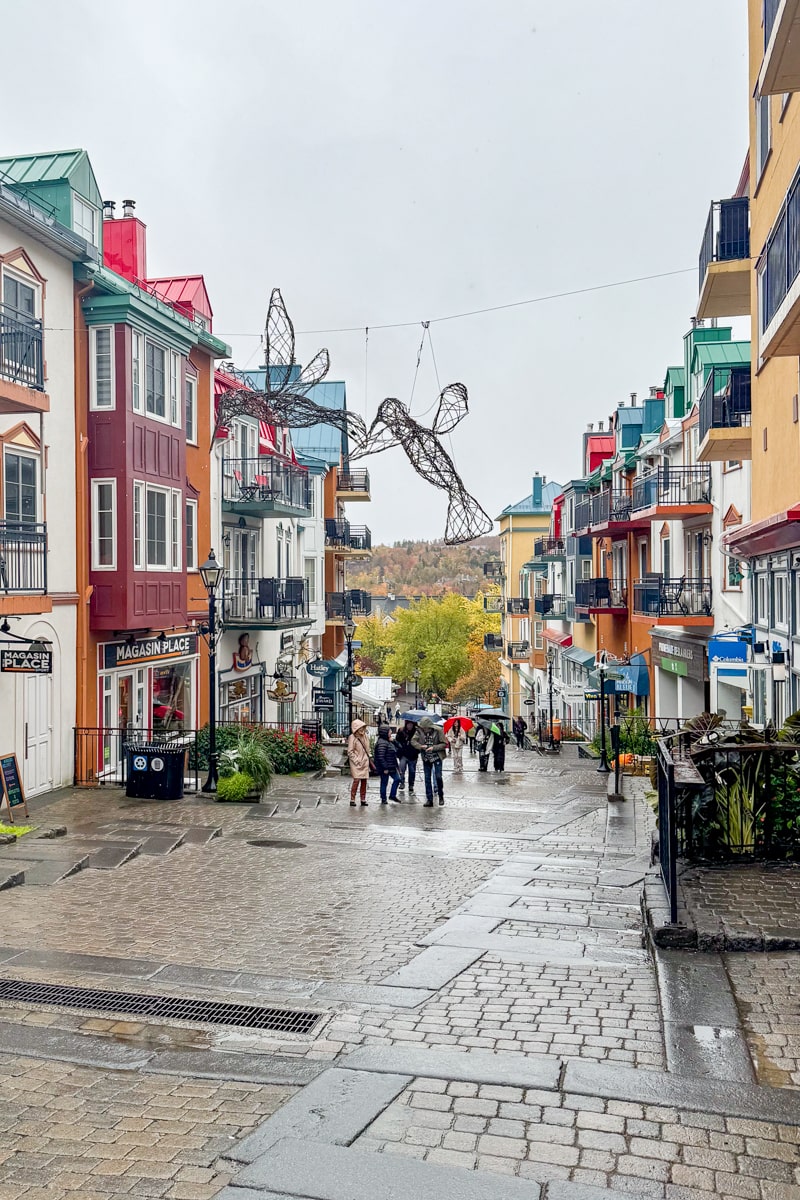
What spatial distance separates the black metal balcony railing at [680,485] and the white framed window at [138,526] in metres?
13.9

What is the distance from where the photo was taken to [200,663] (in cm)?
2528

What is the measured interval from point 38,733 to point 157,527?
5.30 m

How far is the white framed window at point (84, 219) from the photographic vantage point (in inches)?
745

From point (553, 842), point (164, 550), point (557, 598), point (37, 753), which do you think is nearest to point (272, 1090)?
point (553, 842)

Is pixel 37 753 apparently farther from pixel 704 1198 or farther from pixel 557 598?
pixel 557 598

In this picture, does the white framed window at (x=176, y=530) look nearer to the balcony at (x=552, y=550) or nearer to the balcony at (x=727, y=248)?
the balcony at (x=727, y=248)

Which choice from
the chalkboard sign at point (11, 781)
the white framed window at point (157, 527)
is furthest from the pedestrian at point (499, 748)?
the chalkboard sign at point (11, 781)

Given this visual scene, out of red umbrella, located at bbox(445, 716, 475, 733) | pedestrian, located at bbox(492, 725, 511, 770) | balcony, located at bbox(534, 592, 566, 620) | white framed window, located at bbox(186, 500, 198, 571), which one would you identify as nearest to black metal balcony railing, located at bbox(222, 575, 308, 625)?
white framed window, located at bbox(186, 500, 198, 571)

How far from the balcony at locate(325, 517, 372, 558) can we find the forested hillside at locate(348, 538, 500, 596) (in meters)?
80.4

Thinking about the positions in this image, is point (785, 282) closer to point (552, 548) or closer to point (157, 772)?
point (157, 772)

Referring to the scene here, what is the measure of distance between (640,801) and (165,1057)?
14.3m

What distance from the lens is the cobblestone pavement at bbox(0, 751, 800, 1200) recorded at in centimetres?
446

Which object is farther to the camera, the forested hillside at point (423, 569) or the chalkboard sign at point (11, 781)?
the forested hillside at point (423, 569)

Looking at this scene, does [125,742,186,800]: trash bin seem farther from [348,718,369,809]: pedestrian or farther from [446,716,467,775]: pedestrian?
[446,716,467,775]: pedestrian
